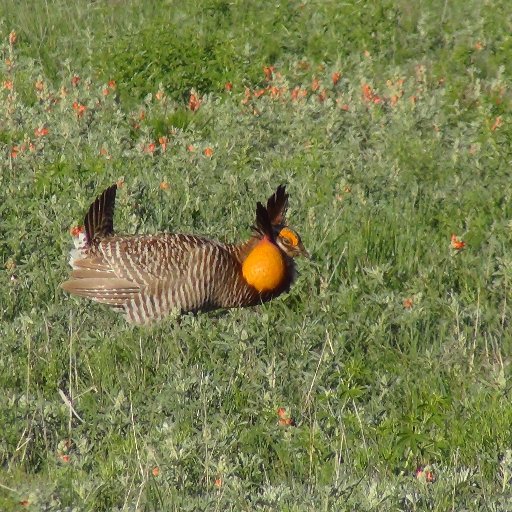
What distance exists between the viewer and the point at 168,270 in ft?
23.0

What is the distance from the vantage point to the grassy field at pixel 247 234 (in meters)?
5.09

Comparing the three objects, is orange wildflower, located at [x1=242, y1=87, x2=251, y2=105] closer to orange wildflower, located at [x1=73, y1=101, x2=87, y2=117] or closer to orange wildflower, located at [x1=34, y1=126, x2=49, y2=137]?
orange wildflower, located at [x1=73, y1=101, x2=87, y2=117]

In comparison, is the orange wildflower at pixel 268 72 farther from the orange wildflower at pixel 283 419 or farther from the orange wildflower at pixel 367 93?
the orange wildflower at pixel 283 419

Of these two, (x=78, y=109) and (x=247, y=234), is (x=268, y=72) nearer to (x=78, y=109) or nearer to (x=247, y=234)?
(x=78, y=109)

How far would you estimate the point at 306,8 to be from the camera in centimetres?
1164

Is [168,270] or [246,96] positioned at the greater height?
[168,270]

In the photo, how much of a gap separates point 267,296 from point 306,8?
4.88 m

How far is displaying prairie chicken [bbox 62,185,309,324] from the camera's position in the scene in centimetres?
700

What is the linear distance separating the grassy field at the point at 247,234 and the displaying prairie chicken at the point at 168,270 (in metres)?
0.12

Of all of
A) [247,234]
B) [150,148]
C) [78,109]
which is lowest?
[247,234]

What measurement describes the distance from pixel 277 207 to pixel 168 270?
2.42 feet

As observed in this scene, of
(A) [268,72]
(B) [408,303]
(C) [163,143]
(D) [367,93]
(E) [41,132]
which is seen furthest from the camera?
(A) [268,72]

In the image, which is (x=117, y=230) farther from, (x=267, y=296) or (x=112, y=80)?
(x=112, y=80)

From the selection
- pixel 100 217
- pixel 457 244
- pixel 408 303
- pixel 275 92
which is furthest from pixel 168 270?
pixel 275 92
